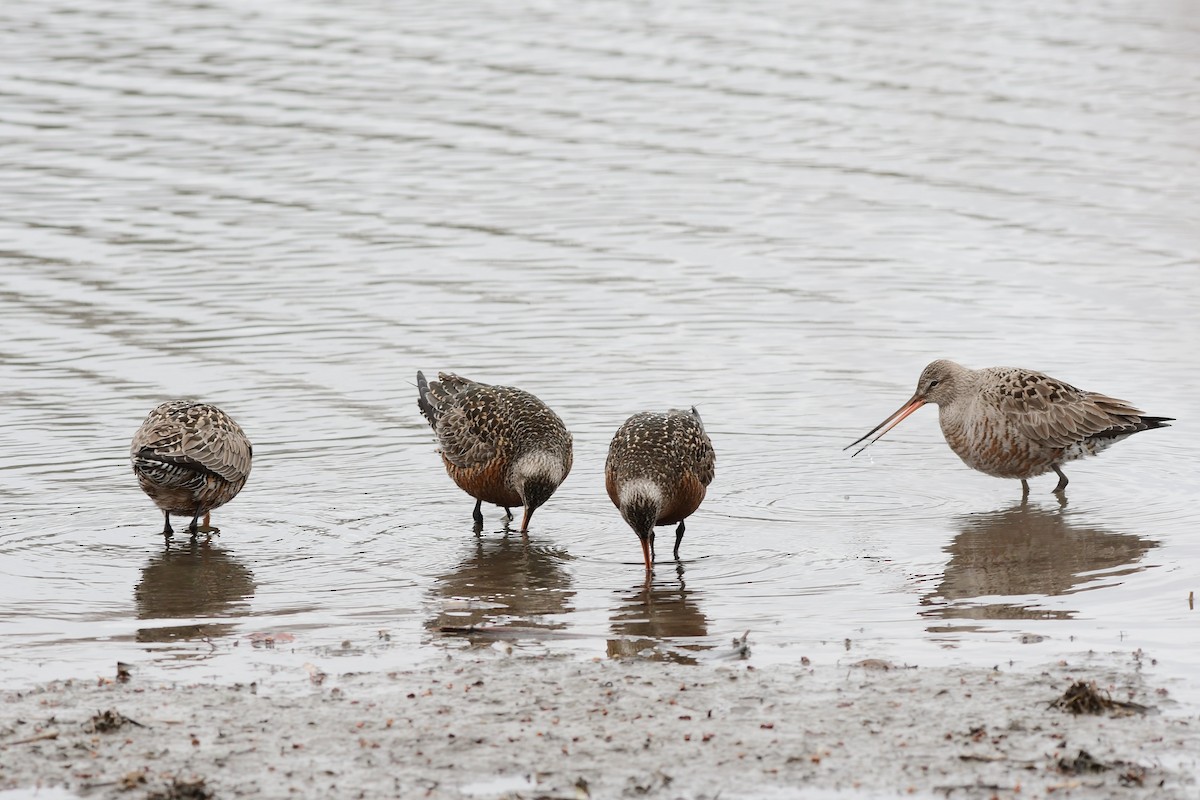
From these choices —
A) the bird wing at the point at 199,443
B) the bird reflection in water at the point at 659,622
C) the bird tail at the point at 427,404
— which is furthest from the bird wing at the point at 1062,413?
the bird wing at the point at 199,443

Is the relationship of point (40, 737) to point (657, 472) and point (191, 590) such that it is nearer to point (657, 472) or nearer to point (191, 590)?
Result: point (191, 590)

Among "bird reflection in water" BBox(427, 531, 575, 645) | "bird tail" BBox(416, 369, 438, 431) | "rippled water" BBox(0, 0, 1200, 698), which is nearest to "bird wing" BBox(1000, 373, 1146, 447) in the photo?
"rippled water" BBox(0, 0, 1200, 698)

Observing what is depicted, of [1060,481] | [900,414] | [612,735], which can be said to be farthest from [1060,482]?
[612,735]

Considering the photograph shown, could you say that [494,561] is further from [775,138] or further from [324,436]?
[775,138]

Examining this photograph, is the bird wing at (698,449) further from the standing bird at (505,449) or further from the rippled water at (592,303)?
the standing bird at (505,449)

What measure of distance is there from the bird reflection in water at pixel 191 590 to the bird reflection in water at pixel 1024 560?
2754mm

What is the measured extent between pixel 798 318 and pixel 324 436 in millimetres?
3634

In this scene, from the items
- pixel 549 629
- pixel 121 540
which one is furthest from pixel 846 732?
pixel 121 540

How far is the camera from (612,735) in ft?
16.8

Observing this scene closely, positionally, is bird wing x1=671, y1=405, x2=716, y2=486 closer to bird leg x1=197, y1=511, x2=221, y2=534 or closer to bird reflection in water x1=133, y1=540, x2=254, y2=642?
bird reflection in water x1=133, y1=540, x2=254, y2=642

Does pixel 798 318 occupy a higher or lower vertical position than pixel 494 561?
higher

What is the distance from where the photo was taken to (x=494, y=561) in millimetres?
7781

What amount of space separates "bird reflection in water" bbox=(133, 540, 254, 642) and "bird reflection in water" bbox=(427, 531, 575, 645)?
82cm

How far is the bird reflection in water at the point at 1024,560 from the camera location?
270 inches
